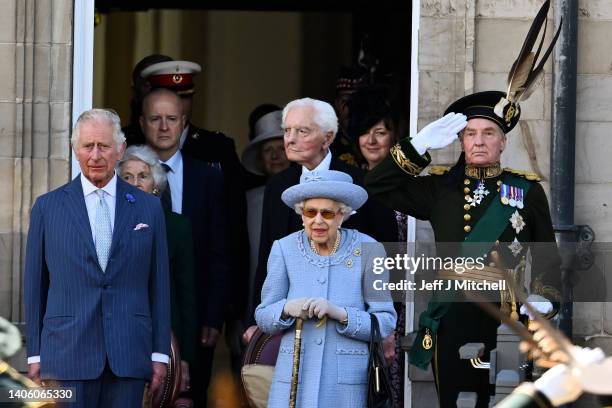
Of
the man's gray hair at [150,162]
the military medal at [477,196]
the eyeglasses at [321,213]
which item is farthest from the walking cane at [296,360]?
the man's gray hair at [150,162]

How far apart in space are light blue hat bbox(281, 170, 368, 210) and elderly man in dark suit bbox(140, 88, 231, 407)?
1.22 meters

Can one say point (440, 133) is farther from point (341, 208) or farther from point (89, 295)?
point (89, 295)

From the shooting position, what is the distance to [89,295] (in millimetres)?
8383


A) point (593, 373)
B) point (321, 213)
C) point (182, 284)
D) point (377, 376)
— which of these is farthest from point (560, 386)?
point (182, 284)

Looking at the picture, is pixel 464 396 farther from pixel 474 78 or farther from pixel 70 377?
pixel 474 78

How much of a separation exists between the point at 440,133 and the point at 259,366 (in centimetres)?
138

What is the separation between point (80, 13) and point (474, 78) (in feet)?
7.06

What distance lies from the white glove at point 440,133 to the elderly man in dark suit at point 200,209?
4.95ft

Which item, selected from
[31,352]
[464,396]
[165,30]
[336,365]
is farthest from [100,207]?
[165,30]

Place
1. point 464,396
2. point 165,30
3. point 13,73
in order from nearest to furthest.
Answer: point 464,396 < point 13,73 < point 165,30

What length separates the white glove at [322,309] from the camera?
840 centimetres

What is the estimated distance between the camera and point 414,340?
9016 mm

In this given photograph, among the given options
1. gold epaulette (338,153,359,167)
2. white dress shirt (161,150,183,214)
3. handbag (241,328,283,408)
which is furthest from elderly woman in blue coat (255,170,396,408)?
gold epaulette (338,153,359,167)

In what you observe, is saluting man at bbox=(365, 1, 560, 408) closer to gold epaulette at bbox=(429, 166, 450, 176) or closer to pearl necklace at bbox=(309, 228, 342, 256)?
gold epaulette at bbox=(429, 166, 450, 176)
